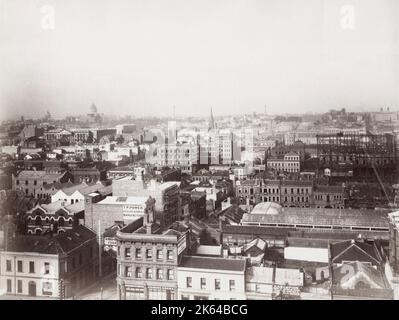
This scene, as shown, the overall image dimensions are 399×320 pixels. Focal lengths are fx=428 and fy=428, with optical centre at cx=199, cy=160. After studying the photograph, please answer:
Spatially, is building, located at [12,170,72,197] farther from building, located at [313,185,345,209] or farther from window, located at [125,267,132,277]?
building, located at [313,185,345,209]

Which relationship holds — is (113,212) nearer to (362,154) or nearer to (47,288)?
(47,288)

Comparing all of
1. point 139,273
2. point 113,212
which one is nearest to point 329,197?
point 113,212

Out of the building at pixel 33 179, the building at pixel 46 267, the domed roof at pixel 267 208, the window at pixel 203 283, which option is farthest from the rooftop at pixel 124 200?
the domed roof at pixel 267 208

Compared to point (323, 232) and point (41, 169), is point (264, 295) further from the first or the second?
point (41, 169)

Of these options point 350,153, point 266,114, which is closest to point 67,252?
point 266,114

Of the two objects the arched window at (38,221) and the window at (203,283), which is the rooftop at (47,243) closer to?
the arched window at (38,221)
